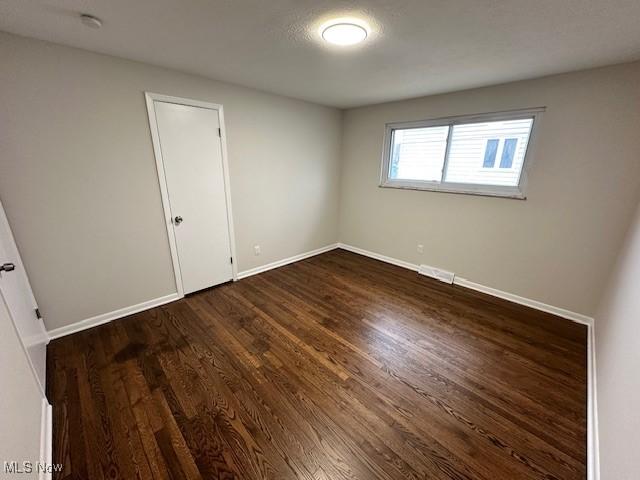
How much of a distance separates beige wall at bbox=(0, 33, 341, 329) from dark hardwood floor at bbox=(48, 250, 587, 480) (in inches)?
18.5

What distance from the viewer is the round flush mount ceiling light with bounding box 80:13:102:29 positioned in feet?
4.90

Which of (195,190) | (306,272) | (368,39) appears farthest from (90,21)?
(306,272)

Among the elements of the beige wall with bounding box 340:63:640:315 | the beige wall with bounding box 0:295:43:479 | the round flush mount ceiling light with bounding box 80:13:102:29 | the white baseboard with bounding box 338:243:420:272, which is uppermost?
the round flush mount ceiling light with bounding box 80:13:102:29

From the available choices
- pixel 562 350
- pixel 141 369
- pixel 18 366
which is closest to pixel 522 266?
pixel 562 350

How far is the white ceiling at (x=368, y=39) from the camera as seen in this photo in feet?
4.50

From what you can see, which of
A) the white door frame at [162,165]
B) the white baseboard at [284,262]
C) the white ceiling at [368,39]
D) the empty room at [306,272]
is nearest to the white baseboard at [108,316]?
the empty room at [306,272]

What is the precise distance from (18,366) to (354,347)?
2052mm

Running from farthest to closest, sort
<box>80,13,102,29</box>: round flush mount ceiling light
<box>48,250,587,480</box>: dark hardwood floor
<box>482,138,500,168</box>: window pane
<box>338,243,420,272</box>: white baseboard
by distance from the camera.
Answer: <box>338,243,420,272</box>: white baseboard, <box>482,138,500,168</box>: window pane, <box>80,13,102,29</box>: round flush mount ceiling light, <box>48,250,587,480</box>: dark hardwood floor

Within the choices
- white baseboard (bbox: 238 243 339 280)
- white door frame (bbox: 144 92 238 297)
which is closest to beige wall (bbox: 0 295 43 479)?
white door frame (bbox: 144 92 238 297)

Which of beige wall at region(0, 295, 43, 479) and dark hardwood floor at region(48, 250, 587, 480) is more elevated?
beige wall at region(0, 295, 43, 479)

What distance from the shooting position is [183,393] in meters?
1.70

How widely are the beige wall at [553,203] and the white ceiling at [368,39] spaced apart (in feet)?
0.76

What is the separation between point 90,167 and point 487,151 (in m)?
4.00

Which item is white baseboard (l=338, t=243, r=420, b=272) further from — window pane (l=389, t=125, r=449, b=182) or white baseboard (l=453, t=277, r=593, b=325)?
window pane (l=389, t=125, r=449, b=182)
